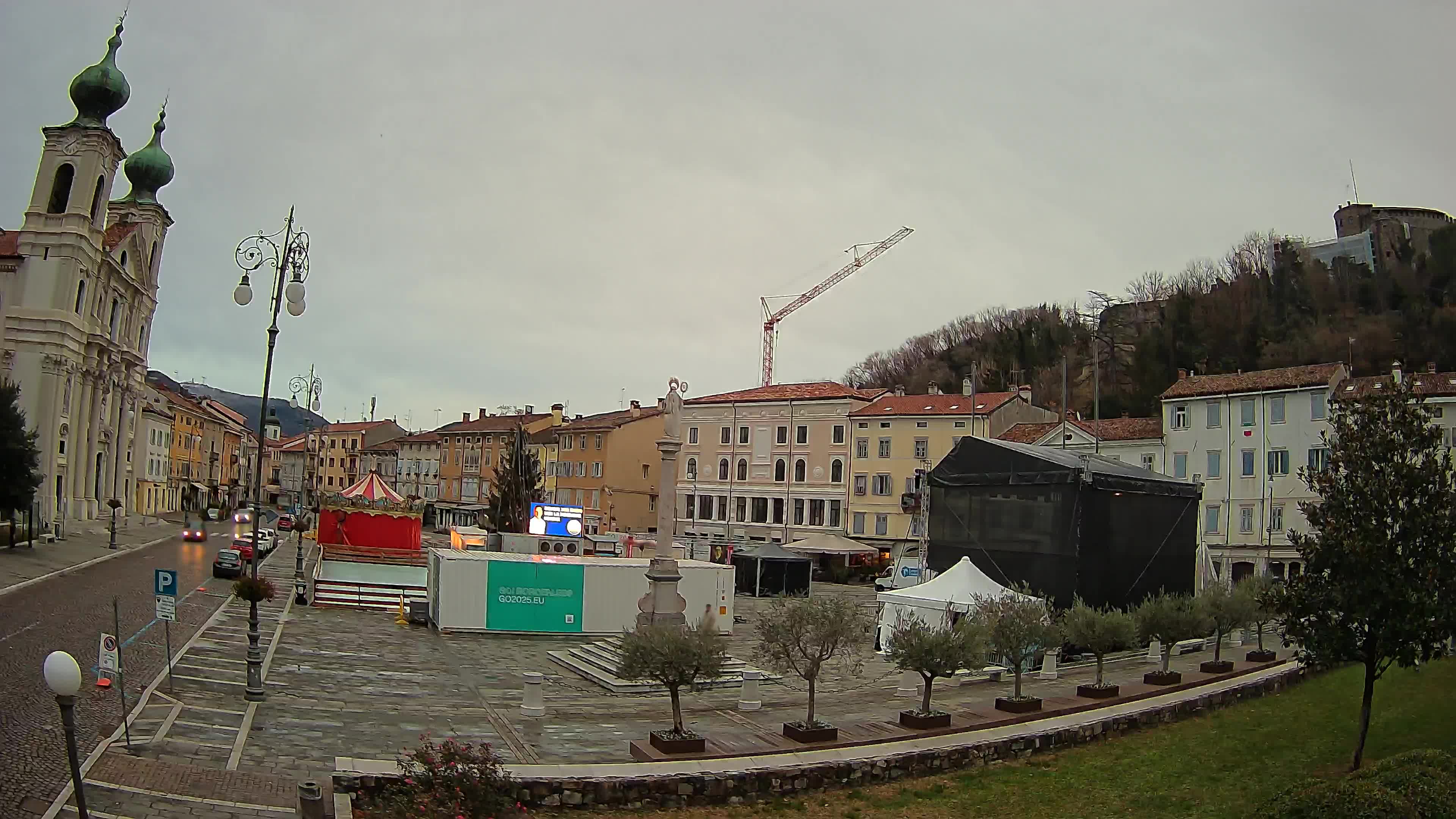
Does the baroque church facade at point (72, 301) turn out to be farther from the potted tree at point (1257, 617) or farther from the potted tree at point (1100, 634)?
the potted tree at point (1257, 617)

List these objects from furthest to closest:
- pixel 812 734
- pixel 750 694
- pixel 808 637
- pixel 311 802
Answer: pixel 750 694
pixel 808 637
pixel 812 734
pixel 311 802

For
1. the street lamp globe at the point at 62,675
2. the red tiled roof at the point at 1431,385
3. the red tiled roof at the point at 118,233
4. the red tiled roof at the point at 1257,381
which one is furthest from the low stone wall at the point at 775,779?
the red tiled roof at the point at 118,233

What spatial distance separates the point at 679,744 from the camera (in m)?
15.2

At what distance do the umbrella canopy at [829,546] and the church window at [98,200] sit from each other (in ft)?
155

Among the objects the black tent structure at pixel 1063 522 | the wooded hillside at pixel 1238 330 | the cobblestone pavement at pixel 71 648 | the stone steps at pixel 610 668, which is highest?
the wooded hillside at pixel 1238 330

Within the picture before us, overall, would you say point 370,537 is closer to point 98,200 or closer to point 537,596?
point 537,596

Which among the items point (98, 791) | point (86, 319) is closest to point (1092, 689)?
point (98, 791)

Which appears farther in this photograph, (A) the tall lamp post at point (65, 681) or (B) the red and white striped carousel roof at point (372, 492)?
(B) the red and white striped carousel roof at point (372, 492)

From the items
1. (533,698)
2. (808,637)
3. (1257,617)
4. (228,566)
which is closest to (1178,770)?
(808,637)

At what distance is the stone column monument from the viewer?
2191 cm

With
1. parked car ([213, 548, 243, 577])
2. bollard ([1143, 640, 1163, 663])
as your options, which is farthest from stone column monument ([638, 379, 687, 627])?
parked car ([213, 548, 243, 577])

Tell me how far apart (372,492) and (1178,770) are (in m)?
45.8

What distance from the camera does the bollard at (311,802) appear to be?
11086 millimetres

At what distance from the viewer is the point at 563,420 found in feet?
316
